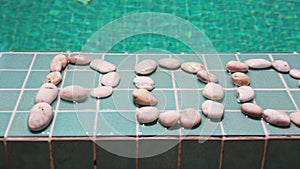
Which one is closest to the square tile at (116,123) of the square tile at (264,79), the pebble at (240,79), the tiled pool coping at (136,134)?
the tiled pool coping at (136,134)

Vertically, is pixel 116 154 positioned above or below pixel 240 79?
below

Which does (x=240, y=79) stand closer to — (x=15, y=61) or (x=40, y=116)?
(x=40, y=116)

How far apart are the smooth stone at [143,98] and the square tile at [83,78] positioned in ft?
0.80

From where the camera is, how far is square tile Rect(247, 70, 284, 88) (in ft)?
8.16

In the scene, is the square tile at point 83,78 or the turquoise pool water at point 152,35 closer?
the square tile at point 83,78

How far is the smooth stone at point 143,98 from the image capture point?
2307 millimetres

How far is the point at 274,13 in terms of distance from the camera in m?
3.89

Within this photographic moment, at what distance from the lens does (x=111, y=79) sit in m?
2.47

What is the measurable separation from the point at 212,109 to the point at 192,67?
1.32 ft

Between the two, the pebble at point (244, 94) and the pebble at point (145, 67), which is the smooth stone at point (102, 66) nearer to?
the pebble at point (145, 67)

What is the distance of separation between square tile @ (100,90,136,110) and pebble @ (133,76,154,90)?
63 millimetres

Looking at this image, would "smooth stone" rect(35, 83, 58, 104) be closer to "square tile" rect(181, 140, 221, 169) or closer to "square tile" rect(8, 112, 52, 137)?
"square tile" rect(8, 112, 52, 137)

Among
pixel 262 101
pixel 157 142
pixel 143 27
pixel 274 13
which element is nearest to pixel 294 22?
pixel 274 13

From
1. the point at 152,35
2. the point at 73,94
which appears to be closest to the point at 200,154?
the point at 73,94
